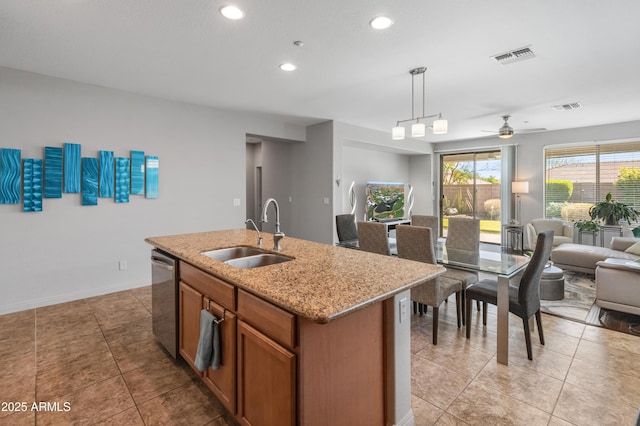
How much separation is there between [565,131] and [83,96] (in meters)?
8.37

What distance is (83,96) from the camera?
147 inches

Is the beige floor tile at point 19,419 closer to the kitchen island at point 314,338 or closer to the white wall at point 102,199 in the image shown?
the kitchen island at point 314,338

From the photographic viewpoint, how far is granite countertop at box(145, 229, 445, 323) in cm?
121

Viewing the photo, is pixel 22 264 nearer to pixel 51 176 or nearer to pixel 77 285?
pixel 77 285

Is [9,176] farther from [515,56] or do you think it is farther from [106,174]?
[515,56]

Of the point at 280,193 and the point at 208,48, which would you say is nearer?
the point at 208,48

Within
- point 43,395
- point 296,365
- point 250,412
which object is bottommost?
point 43,395

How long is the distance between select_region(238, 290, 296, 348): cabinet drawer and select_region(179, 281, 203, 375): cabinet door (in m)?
0.55

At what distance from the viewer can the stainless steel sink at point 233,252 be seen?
2.34 m

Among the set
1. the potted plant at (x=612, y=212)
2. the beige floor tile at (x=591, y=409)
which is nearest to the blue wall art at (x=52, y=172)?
the beige floor tile at (x=591, y=409)

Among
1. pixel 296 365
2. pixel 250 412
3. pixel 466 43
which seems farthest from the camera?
pixel 466 43

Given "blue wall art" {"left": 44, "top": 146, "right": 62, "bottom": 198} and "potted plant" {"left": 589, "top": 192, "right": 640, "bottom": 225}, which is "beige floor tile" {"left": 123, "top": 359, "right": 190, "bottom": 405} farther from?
"potted plant" {"left": 589, "top": 192, "right": 640, "bottom": 225}

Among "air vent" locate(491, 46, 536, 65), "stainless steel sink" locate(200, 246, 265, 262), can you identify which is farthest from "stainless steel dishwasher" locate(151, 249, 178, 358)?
"air vent" locate(491, 46, 536, 65)

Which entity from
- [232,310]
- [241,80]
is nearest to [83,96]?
[241,80]
